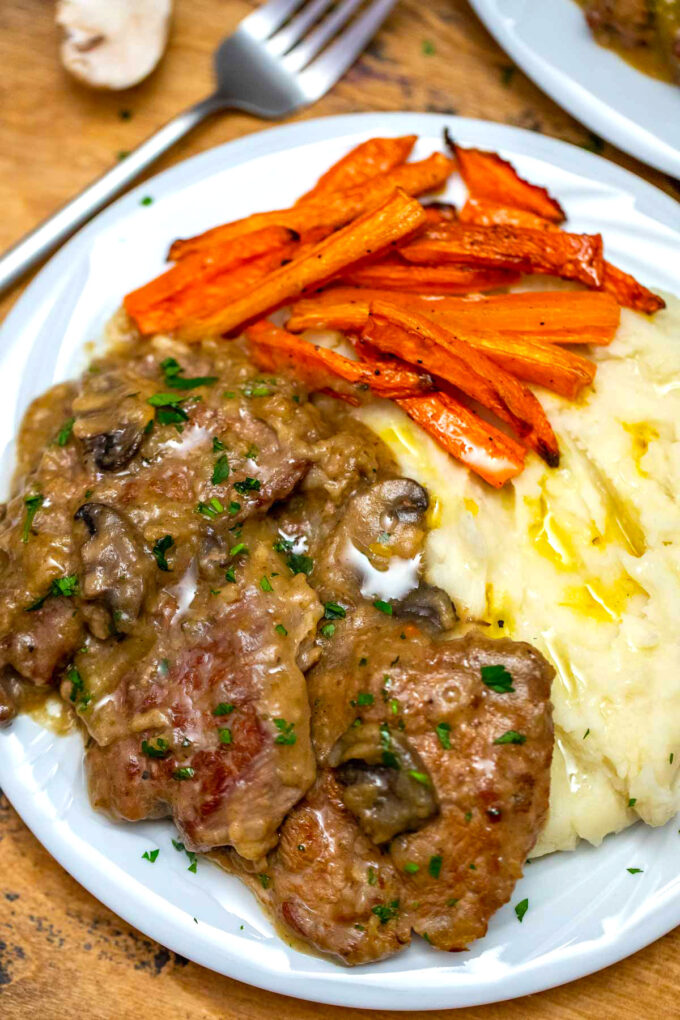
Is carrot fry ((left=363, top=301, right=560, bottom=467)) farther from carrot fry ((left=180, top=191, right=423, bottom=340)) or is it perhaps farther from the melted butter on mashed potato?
carrot fry ((left=180, top=191, right=423, bottom=340))

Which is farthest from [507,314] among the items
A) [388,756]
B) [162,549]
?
[388,756]

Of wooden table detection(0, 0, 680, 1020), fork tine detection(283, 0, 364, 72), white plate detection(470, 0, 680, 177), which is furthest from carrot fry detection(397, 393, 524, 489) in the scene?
fork tine detection(283, 0, 364, 72)

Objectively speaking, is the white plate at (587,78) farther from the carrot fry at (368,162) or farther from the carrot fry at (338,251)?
the carrot fry at (338,251)

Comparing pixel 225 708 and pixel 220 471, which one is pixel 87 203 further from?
pixel 225 708

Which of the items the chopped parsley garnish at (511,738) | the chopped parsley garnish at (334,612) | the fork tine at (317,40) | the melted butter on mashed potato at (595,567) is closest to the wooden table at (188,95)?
the fork tine at (317,40)

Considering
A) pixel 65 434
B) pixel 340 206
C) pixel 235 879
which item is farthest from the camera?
pixel 340 206
